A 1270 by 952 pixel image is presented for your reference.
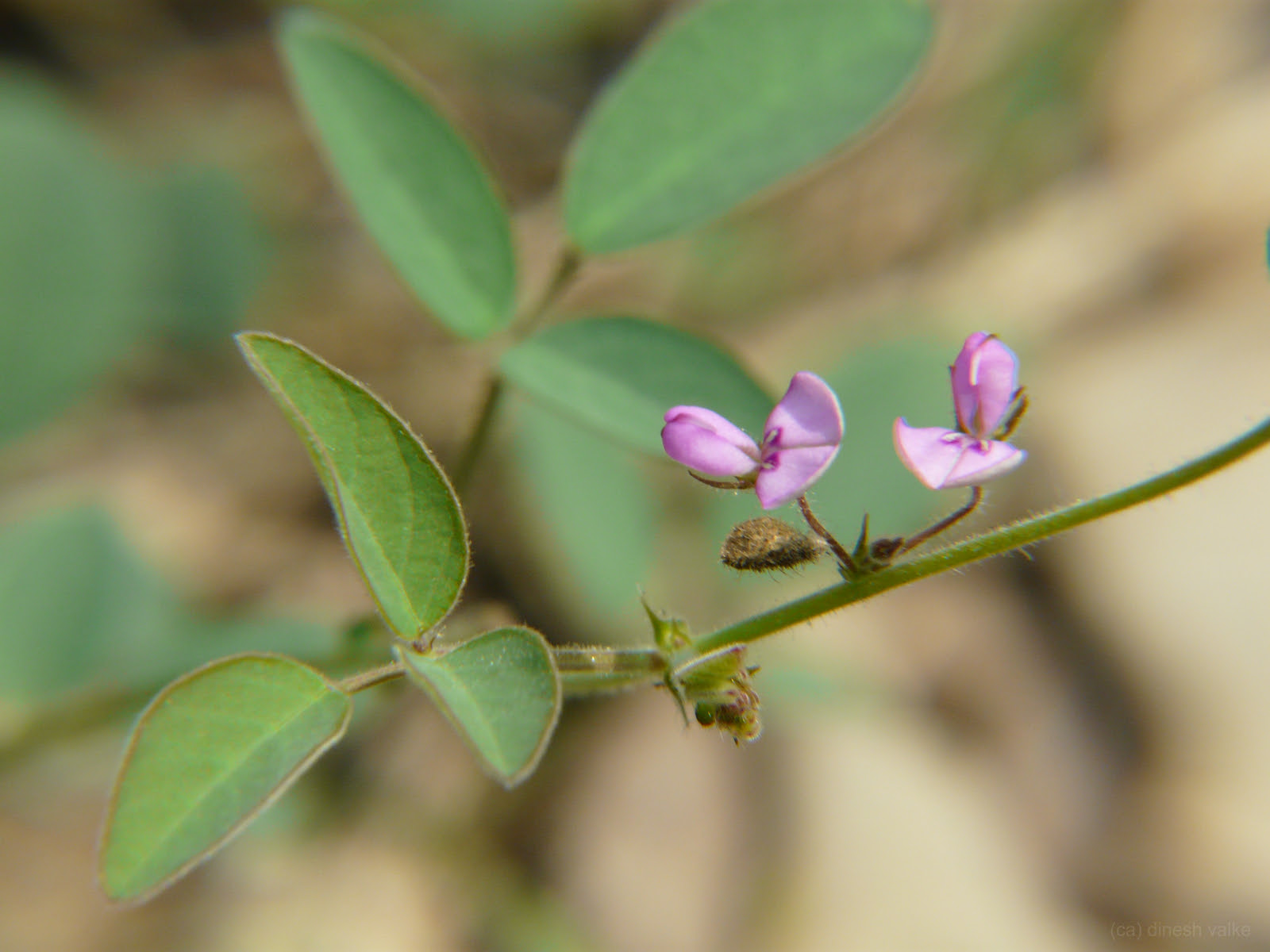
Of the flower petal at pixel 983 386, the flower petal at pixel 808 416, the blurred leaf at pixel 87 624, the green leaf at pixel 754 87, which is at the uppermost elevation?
the green leaf at pixel 754 87

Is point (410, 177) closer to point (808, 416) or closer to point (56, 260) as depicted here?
point (808, 416)

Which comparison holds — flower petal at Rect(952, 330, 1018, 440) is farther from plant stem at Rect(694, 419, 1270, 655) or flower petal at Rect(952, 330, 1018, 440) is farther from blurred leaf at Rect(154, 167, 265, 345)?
blurred leaf at Rect(154, 167, 265, 345)

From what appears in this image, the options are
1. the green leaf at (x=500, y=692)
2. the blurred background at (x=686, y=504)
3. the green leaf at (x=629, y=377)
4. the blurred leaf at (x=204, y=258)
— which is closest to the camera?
the green leaf at (x=500, y=692)

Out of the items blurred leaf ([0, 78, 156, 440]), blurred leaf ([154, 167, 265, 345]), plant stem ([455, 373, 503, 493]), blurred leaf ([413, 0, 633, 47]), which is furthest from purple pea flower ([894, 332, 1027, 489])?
blurred leaf ([413, 0, 633, 47])

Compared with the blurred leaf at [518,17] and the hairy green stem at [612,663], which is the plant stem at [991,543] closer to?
the hairy green stem at [612,663]

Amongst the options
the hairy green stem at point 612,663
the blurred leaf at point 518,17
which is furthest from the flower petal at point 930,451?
the blurred leaf at point 518,17

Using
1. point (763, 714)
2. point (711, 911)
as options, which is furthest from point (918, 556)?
point (711, 911)

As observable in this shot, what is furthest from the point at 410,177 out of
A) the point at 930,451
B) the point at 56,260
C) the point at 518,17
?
the point at 518,17
